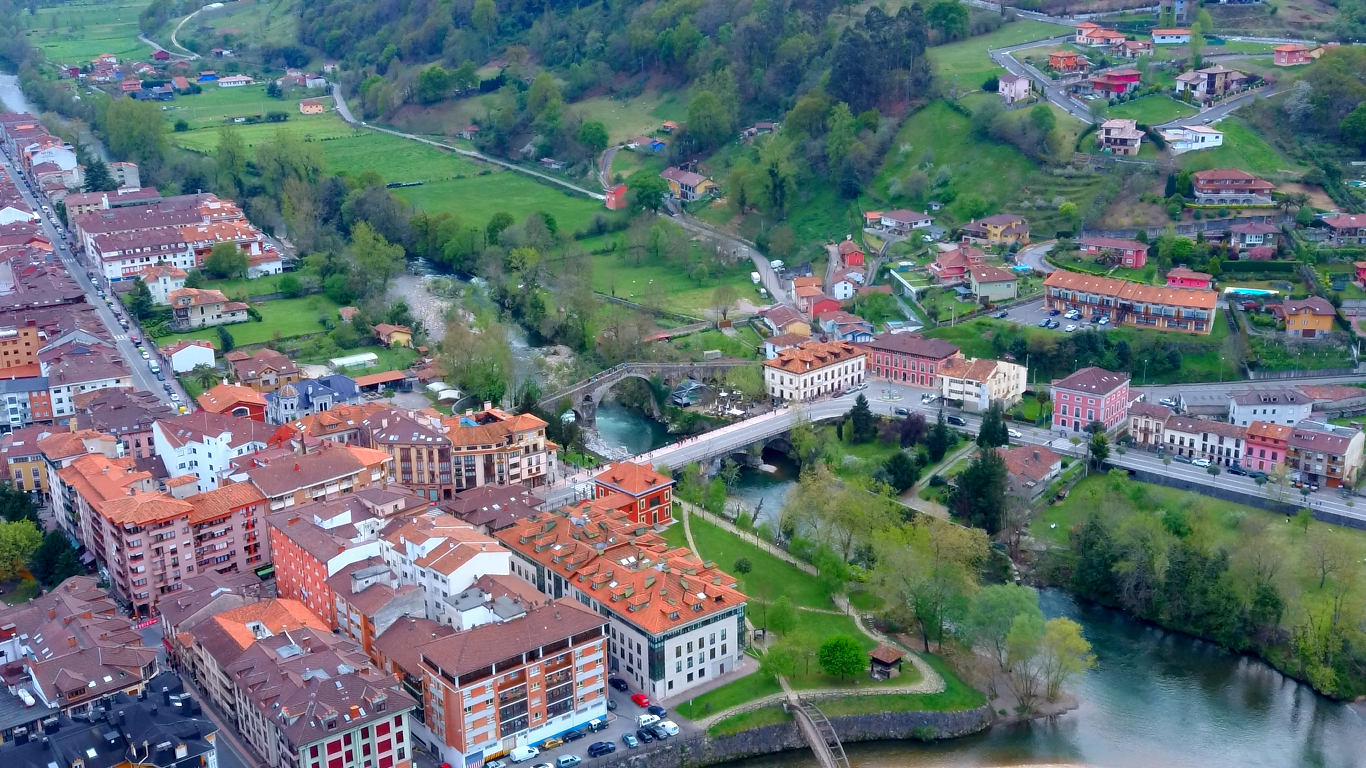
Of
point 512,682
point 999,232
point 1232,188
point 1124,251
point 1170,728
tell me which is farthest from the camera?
point 999,232

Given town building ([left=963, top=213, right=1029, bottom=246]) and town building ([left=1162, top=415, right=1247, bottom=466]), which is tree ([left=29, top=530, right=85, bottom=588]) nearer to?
town building ([left=1162, top=415, right=1247, bottom=466])

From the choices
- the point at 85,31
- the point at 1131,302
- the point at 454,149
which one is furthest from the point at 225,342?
the point at 85,31

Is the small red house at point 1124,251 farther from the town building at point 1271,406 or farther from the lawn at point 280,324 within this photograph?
the lawn at point 280,324

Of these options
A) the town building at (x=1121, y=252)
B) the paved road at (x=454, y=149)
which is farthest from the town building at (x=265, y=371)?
the town building at (x=1121, y=252)

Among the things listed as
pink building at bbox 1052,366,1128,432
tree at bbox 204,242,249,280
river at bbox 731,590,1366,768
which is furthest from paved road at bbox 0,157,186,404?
pink building at bbox 1052,366,1128,432

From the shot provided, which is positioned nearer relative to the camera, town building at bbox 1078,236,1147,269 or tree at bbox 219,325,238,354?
tree at bbox 219,325,238,354

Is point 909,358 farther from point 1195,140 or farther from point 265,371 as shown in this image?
point 265,371

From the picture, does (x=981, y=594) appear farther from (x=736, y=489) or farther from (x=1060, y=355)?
(x=1060, y=355)
